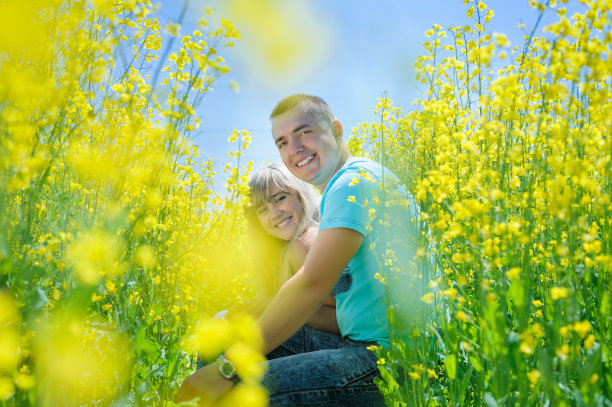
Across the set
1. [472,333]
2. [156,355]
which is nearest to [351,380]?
[472,333]

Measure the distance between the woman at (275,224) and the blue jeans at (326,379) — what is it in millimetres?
700

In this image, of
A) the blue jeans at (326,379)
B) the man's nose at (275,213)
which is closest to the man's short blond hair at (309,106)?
the man's nose at (275,213)

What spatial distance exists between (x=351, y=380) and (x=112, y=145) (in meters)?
1.21

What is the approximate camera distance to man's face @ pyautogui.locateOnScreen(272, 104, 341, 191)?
2445mm

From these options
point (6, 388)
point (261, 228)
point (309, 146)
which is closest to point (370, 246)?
point (309, 146)

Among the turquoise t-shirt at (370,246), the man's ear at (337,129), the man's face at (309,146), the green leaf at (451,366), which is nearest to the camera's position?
the green leaf at (451,366)

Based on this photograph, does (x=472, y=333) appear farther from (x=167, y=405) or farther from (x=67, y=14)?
(x=67, y=14)

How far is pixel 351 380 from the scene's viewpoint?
5.62ft

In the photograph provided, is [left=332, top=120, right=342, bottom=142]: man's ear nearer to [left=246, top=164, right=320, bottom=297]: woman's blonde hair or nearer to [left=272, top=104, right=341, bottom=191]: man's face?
[left=272, top=104, right=341, bottom=191]: man's face

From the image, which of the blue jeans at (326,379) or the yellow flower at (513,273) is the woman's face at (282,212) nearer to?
the blue jeans at (326,379)

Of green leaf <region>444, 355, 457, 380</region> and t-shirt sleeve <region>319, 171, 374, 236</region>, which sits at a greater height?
t-shirt sleeve <region>319, 171, 374, 236</region>

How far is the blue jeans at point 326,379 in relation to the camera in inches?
66.1

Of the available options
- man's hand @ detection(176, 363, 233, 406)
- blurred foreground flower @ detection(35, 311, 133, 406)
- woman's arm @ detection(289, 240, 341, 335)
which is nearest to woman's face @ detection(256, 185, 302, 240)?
woman's arm @ detection(289, 240, 341, 335)

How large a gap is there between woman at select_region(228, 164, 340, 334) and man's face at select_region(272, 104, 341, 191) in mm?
256
